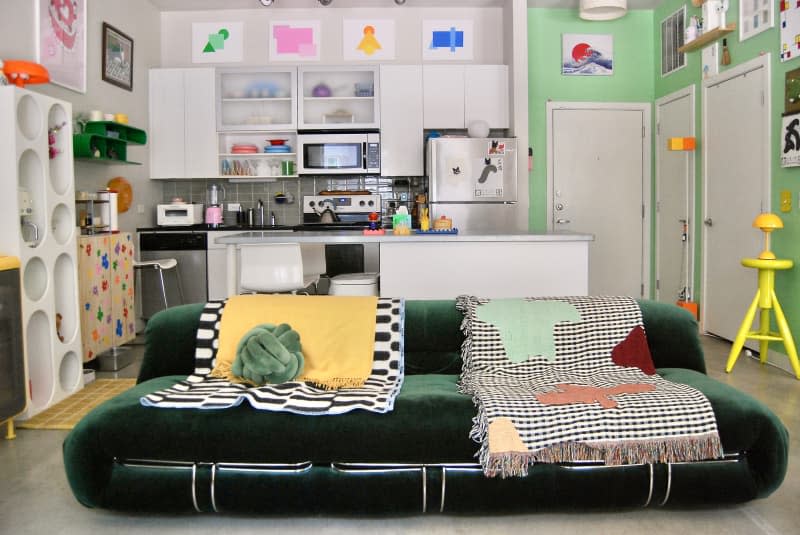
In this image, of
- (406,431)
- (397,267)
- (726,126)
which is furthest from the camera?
(726,126)

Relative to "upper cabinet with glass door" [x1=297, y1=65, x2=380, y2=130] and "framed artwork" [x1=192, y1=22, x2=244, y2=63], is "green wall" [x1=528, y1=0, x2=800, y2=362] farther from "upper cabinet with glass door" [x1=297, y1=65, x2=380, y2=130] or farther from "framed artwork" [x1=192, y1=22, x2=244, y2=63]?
"framed artwork" [x1=192, y1=22, x2=244, y2=63]

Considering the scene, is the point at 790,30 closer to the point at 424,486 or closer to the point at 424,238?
the point at 424,238

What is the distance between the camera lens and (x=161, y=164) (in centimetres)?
708

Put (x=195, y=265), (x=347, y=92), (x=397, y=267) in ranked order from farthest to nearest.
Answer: (x=347, y=92) → (x=195, y=265) → (x=397, y=267)

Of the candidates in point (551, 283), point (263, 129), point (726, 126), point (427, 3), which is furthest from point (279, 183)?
point (726, 126)

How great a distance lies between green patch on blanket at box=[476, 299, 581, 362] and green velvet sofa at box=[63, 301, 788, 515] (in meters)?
0.58

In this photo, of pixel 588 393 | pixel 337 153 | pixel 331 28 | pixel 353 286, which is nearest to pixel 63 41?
pixel 337 153

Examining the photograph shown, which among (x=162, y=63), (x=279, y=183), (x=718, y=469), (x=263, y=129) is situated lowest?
(x=718, y=469)

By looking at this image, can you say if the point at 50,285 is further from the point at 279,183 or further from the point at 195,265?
the point at 279,183

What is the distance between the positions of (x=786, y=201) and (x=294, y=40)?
4.75 m

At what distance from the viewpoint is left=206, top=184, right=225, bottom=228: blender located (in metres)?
6.94

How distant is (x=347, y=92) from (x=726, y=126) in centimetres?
349

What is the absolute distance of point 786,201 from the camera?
15.9ft

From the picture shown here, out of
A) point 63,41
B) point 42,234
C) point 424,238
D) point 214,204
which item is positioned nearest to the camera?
point 42,234
